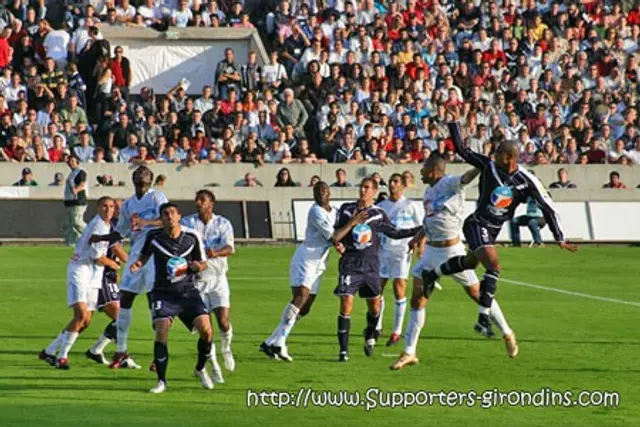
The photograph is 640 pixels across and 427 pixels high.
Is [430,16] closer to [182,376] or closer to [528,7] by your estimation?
[528,7]

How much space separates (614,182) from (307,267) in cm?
2220

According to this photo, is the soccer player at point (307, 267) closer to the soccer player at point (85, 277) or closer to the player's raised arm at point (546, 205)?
the soccer player at point (85, 277)

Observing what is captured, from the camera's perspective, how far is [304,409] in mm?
15203

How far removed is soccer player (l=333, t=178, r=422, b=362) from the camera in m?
18.5

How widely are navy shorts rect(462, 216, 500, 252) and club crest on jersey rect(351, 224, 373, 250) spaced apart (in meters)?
1.56

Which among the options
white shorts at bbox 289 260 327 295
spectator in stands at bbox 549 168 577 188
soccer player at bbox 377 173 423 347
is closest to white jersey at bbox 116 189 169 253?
white shorts at bbox 289 260 327 295

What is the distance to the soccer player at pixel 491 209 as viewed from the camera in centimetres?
1702

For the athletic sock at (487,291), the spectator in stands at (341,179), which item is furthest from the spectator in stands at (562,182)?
the athletic sock at (487,291)

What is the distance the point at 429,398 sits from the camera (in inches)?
625

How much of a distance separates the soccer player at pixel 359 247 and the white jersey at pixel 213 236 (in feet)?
5.15

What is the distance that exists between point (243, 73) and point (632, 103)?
10.9 m

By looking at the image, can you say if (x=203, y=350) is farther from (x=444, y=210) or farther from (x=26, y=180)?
(x=26, y=180)

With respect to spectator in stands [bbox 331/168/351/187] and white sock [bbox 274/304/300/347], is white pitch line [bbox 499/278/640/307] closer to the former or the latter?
spectator in stands [bbox 331/168/351/187]

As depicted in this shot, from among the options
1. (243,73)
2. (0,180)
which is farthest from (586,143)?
(0,180)
